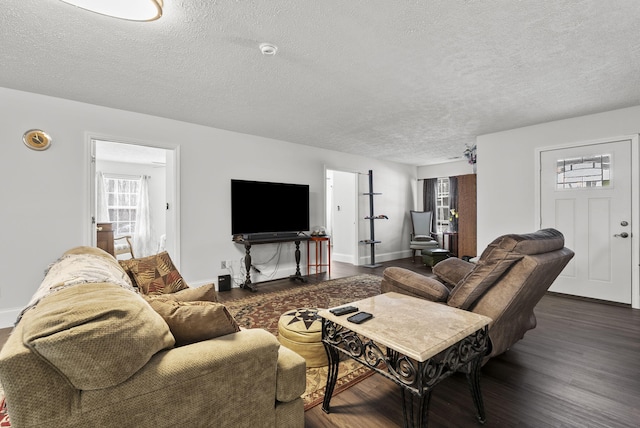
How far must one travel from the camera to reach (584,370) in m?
2.14

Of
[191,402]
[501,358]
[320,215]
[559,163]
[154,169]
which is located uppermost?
[154,169]

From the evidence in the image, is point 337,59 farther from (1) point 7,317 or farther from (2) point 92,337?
(1) point 7,317

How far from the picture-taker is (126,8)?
5.38 feet

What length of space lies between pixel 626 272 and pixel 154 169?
8.90 m

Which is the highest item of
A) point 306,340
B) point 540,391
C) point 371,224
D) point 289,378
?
point 371,224

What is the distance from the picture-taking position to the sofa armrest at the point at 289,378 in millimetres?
1270

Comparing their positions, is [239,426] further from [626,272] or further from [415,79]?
[626,272]

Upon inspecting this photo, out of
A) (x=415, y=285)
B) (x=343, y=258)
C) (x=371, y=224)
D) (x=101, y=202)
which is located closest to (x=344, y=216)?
(x=371, y=224)

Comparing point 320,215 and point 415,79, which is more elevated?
point 415,79

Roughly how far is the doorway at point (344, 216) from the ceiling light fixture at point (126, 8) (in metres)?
4.81

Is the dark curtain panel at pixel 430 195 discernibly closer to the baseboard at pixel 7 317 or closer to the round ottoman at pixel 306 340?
the round ottoman at pixel 306 340

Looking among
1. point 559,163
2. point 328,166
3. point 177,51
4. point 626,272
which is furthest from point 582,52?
point 328,166

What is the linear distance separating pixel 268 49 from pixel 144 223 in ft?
20.8

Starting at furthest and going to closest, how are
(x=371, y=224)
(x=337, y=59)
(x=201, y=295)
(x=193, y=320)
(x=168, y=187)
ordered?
(x=371, y=224) → (x=168, y=187) → (x=337, y=59) → (x=201, y=295) → (x=193, y=320)
